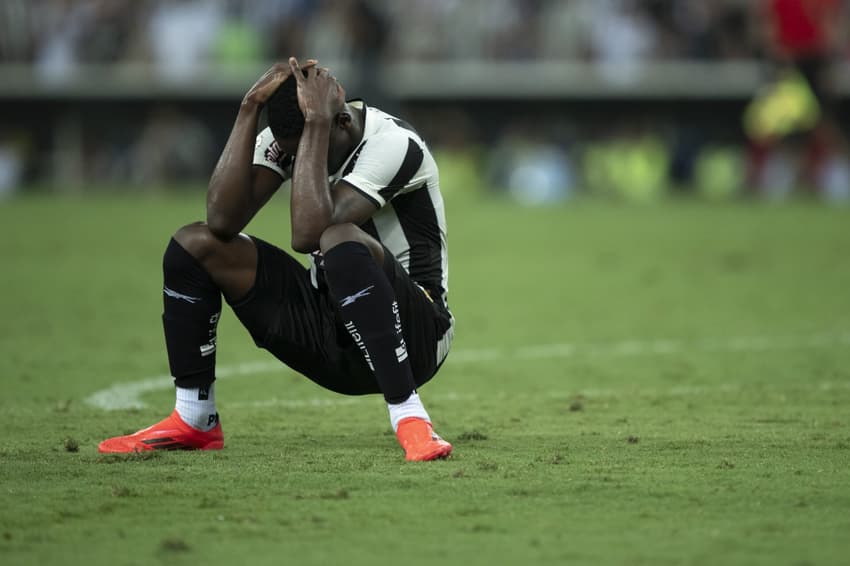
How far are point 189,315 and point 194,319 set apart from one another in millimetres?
25

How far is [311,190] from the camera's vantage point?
15.9ft

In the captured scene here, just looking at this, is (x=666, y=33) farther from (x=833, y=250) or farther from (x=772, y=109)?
(x=833, y=250)

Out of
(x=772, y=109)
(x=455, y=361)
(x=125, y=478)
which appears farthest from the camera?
(x=772, y=109)

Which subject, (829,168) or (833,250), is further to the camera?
(829,168)

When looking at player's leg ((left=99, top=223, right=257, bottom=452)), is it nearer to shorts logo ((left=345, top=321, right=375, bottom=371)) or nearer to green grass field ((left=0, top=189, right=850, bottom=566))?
green grass field ((left=0, top=189, right=850, bottom=566))

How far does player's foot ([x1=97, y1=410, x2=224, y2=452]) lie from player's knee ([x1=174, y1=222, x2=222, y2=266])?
0.64m

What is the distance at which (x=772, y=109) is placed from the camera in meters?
18.6

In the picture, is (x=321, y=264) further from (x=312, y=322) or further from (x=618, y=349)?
(x=618, y=349)

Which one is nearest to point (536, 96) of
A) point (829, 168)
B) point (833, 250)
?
point (829, 168)

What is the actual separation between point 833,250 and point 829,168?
6983mm

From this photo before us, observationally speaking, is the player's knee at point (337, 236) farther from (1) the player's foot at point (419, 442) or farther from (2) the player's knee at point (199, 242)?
(1) the player's foot at point (419, 442)

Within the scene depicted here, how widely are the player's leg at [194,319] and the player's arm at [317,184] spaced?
280 mm

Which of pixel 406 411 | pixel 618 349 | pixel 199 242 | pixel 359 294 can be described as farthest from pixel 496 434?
pixel 618 349

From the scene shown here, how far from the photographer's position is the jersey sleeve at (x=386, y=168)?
16.2 feet
